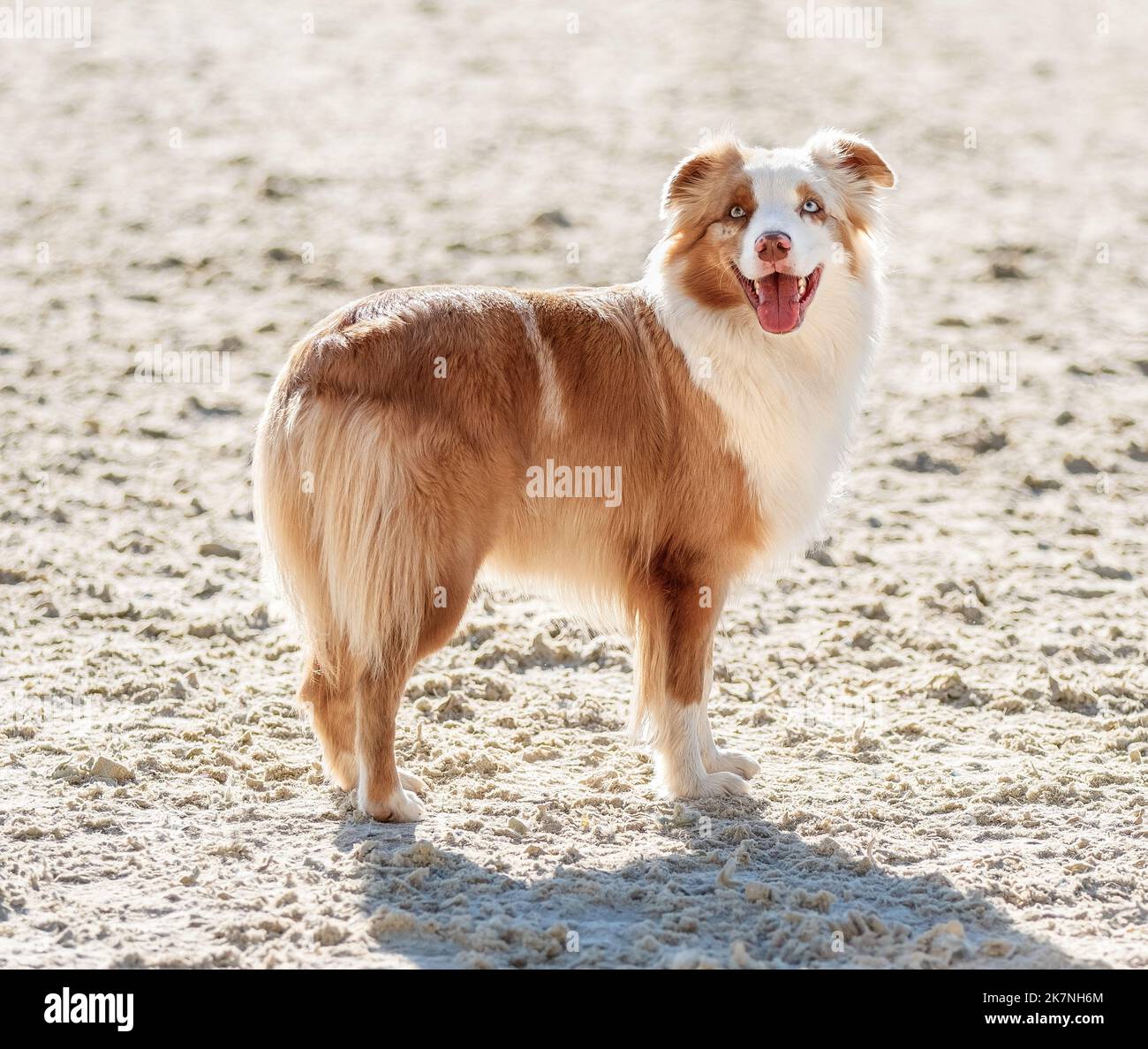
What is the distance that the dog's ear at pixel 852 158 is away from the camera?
5.19 m

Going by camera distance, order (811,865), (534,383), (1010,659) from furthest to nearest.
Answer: (1010,659)
(534,383)
(811,865)

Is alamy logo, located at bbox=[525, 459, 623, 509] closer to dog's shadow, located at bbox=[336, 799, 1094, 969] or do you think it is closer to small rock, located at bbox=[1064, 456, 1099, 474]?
dog's shadow, located at bbox=[336, 799, 1094, 969]

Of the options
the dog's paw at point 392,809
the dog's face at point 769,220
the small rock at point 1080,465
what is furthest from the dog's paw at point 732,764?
the small rock at point 1080,465

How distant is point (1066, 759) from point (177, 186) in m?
8.98

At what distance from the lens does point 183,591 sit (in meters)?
6.85

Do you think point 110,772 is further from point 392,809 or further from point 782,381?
point 782,381

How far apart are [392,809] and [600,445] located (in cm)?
141

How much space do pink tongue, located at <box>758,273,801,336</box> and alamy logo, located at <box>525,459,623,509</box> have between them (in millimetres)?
728

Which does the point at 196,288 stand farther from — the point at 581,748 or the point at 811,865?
the point at 811,865

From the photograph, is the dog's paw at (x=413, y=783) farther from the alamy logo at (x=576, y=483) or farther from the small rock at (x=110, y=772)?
the alamy logo at (x=576, y=483)

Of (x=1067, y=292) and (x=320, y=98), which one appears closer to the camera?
(x=1067, y=292)

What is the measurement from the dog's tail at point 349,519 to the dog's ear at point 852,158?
1899 millimetres
